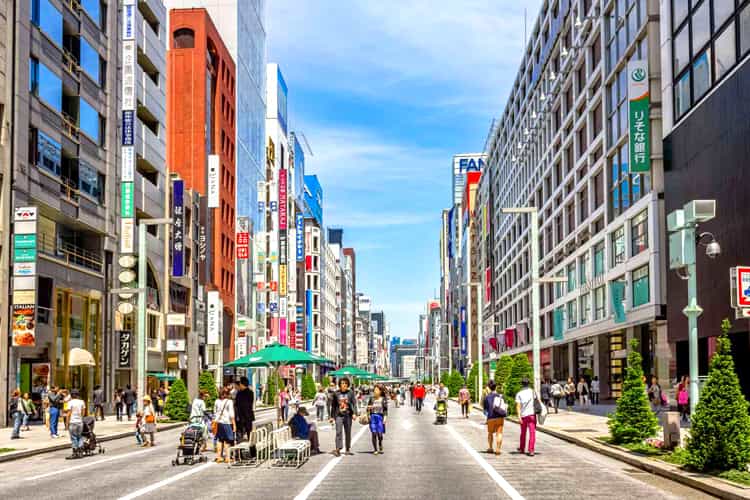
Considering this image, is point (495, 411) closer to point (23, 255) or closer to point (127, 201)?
point (23, 255)

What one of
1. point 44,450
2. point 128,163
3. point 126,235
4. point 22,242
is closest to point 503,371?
point 126,235

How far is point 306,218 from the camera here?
538 feet

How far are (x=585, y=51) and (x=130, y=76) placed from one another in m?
28.6

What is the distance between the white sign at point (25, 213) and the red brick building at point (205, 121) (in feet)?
126

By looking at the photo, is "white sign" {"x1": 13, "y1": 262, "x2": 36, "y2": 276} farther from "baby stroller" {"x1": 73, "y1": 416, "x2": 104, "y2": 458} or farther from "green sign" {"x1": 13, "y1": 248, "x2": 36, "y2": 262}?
"baby stroller" {"x1": 73, "y1": 416, "x2": 104, "y2": 458}

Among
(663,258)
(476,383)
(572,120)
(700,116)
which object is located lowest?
(476,383)

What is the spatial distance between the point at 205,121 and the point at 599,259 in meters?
38.9

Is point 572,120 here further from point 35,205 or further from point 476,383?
point 35,205

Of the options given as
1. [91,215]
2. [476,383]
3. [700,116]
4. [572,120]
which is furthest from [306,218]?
[700,116]

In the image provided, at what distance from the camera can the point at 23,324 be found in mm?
40844

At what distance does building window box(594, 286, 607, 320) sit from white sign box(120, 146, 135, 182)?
28655 mm

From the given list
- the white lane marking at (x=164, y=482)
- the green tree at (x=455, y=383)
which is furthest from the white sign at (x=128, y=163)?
the green tree at (x=455, y=383)

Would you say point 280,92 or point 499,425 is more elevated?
point 280,92

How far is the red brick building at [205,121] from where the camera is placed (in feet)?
267
